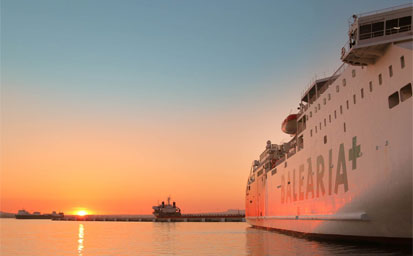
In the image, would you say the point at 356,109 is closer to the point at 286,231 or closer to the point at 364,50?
the point at 364,50

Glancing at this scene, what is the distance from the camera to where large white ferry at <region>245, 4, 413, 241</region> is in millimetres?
15930

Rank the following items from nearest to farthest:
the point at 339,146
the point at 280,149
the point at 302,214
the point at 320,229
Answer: the point at 339,146 < the point at 320,229 < the point at 302,214 < the point at 280,149

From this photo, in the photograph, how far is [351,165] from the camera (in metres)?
20.0

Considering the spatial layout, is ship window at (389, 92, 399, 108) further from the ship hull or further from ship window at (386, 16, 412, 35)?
ship window at (386, 16, 412, 35)

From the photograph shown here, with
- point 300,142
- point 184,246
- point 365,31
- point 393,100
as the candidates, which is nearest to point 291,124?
point 300,142

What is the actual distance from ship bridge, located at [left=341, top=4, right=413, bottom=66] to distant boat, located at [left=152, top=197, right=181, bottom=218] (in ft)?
351

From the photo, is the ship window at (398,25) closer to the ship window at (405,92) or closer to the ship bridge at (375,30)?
the ship bridge at (375,30)

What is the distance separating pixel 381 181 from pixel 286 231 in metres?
19.4

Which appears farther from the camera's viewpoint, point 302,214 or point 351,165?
point 302,214

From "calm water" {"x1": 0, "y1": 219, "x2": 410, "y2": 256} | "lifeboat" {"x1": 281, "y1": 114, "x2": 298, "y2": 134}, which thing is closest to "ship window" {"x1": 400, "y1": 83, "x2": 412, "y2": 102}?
"calm water" {"x1": 0, "y1": 219, "x2": 410, "y2": 256}

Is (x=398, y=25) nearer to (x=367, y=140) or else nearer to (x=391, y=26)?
(x=391, y=26)

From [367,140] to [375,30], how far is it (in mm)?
5349

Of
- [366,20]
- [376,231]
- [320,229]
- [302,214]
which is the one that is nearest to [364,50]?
[366,20]

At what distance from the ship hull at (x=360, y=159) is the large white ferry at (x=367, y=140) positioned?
4 cm
